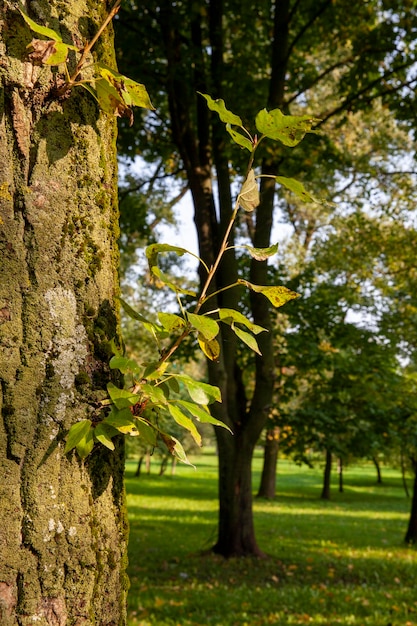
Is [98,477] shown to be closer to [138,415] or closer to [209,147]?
[138,415]

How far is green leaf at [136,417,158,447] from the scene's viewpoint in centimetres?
128

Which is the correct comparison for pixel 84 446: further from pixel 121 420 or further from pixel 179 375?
pixel 179 375

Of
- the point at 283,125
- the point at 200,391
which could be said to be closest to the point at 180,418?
the point at 200,391

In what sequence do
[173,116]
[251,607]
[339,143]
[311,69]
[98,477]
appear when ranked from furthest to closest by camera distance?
1. [339,143]
2. [311,69]
3. [173,116]
4. [251,607]
5. [98,477]

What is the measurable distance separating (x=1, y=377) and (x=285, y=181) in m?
0.70

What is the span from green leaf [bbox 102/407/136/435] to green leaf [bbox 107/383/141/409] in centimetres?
1

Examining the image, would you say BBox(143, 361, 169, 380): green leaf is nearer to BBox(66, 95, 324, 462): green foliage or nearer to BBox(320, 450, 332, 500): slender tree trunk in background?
BBox(66, 95, 324, 462): green foliage

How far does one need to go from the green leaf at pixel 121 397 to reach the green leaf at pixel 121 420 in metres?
0.01

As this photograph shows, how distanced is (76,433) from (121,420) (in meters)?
0.09

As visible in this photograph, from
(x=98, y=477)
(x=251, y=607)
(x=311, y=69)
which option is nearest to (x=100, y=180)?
(x=98, y=477)

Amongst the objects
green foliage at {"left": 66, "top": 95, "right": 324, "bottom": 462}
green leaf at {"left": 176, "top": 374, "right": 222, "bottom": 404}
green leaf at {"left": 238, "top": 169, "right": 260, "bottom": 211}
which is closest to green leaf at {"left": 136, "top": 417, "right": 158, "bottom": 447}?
green foliage at {"left": 66, "top": 95, "right": 324, "bottom": 462}

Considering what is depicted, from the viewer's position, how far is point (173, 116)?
9.77 m

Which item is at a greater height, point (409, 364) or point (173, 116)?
point (173, 116)

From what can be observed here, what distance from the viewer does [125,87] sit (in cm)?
131
